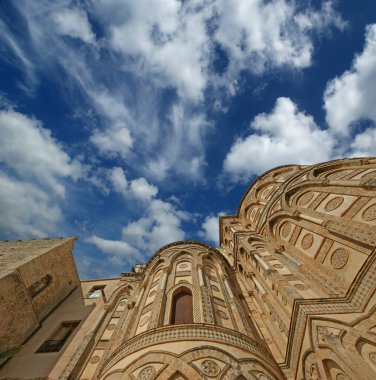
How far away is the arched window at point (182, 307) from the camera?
1099 centimetres

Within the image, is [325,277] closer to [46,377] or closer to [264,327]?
[264,327]

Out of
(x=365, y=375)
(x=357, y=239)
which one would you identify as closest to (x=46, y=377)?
(x=365, y=375)

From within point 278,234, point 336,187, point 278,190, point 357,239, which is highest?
point 278,190

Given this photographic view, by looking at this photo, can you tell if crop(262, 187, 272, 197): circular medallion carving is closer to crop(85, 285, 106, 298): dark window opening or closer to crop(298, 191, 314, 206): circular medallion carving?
crop(298, 191, 314, 206): circular medallion carving

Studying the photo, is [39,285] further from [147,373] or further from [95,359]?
[147,373]

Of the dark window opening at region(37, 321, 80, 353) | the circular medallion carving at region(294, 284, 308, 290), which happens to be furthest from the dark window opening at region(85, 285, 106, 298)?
the circular medallion carving at region(294, 284, 308, 290)

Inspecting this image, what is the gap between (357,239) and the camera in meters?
10.1

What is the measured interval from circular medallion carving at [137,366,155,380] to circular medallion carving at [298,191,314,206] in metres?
12.8

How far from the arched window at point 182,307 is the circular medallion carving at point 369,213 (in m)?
9.16

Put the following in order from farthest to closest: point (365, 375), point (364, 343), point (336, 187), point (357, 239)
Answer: point (336, 187), point (357, 239), point (364, 343), point (365, 375)

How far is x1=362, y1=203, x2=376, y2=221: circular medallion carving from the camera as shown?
10338 mm

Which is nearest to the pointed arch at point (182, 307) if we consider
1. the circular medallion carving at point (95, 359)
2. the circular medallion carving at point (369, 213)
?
the circular medallion carving at point (95, 359)

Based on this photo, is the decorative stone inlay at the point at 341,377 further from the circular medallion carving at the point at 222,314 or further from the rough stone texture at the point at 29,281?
the rough stone texture at the point at 29,281

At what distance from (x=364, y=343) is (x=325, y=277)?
4.01 m
